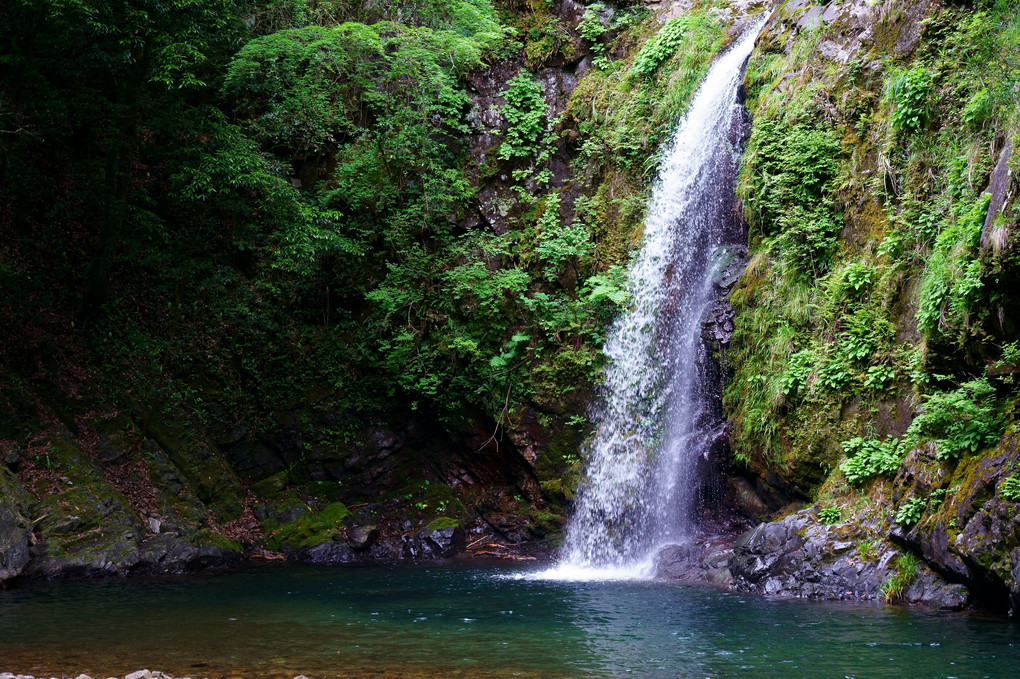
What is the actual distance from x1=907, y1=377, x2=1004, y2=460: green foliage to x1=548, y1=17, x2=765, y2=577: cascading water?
11.7ft

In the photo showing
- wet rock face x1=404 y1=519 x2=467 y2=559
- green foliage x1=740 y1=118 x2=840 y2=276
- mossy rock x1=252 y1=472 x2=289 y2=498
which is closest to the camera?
green foliage x1=740 y1=118 x2=840 y2=276

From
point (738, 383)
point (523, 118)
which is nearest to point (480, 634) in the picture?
point (738, 383)

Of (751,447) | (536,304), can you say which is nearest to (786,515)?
(751,447)

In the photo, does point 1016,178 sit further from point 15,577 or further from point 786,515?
point 15,577

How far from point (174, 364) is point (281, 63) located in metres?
5.80

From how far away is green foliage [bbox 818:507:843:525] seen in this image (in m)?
8.23

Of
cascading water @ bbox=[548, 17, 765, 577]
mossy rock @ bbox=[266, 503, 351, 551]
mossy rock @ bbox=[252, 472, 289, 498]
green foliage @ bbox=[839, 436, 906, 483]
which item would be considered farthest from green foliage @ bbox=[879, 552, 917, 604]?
mossy rock @ bbox=[252, 472, 289, 498]

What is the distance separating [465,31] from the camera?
15.4m

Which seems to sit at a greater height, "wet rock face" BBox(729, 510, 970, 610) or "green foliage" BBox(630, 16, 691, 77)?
"green foliage" BBox(630, 16, 691, 77)

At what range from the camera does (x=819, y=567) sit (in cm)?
805

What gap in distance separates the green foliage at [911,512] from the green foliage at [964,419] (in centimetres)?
50

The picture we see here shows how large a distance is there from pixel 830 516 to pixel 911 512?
38.0 inches

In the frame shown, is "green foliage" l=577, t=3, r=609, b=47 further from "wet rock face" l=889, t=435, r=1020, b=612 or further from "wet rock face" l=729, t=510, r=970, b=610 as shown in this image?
"wet rock face" l=889, t=435, r=1020, b=612

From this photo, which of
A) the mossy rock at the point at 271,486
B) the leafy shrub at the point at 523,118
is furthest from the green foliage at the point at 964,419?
the mossy rock at the point at 271,486
